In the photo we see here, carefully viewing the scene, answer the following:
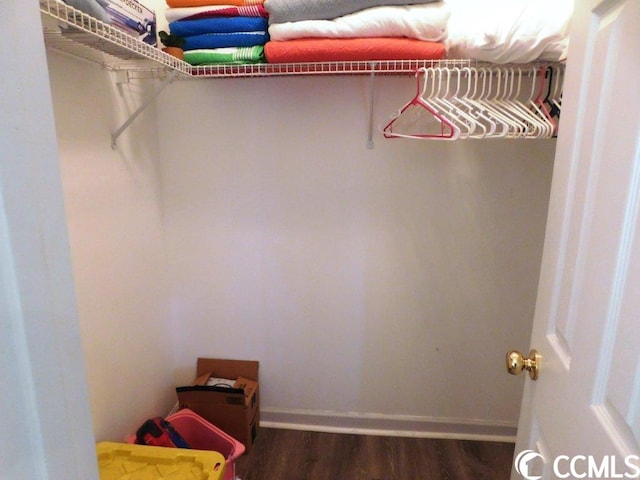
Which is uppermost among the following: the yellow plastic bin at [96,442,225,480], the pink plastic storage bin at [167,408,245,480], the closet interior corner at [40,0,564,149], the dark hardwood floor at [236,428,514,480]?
the closet interior corner at [40,0,564,149]

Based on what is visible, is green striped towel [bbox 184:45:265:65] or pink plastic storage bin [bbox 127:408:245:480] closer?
green striped towel [bbox 184:45:265:65]

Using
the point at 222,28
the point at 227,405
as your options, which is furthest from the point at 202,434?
the point at 222,28

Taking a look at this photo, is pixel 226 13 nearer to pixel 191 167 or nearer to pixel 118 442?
pixel 191 167

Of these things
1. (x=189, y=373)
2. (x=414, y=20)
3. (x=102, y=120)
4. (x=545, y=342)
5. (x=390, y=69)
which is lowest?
(x=189, y=373)

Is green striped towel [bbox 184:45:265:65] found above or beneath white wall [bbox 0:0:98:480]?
above

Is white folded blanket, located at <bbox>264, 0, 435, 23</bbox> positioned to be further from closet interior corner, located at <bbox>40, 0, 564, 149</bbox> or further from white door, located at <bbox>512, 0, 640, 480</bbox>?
white door, located at <bbox>512, 0, 640, 480</bbox>

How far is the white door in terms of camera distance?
0.62 m

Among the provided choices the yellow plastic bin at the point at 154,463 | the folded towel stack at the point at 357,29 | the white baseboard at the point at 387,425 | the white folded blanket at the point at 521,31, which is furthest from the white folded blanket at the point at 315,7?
the white baseboard at the point at 387,425

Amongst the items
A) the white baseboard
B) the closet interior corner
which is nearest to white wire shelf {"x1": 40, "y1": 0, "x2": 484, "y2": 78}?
the closet interior corner

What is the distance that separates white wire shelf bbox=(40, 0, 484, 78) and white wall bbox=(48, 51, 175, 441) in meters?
0.08

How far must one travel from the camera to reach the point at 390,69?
4.78 ft

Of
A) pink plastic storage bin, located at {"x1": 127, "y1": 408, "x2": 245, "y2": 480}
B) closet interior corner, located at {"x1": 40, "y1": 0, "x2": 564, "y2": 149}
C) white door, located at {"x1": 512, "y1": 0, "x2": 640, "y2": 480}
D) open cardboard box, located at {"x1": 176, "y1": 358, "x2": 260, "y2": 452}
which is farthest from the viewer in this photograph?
open cardboard box, located at {"x1": 176, "y1": 358, "x2": 260, "y2": 452}

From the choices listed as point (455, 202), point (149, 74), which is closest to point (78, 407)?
point (149, 74)

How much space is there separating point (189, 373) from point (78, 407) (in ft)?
5.07
